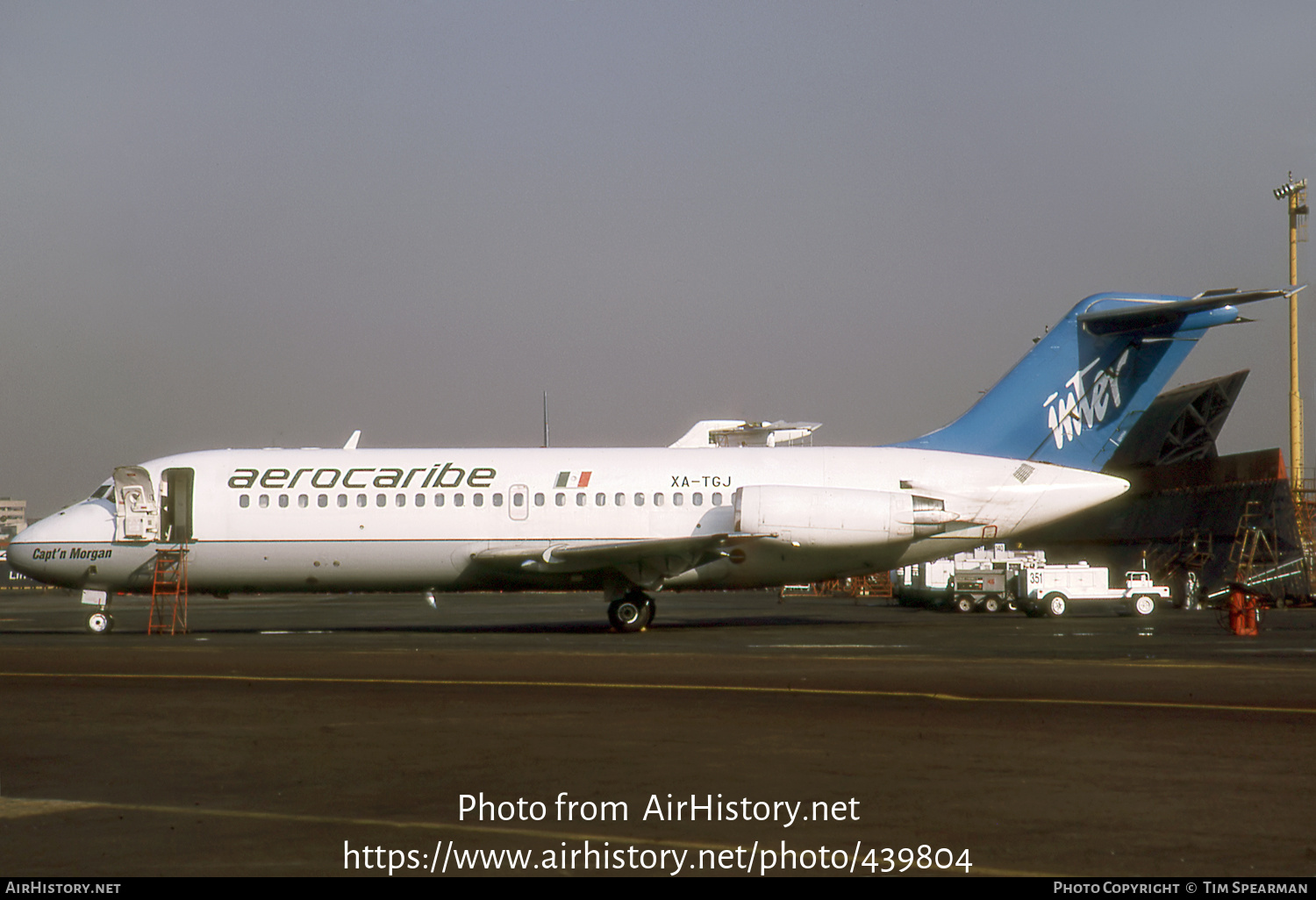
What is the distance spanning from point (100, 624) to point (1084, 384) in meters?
23.9

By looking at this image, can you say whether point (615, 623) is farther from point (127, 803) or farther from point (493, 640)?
point (127, 803)

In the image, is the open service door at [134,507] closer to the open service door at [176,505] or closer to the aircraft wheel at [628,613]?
the open service door at [176,505]

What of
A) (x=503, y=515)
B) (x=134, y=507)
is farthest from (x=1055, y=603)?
(x=134, y=507)

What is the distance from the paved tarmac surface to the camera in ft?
23.7

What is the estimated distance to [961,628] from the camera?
29781mm

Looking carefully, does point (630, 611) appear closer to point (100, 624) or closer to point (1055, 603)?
point (100, 624)

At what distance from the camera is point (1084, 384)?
1166 inches

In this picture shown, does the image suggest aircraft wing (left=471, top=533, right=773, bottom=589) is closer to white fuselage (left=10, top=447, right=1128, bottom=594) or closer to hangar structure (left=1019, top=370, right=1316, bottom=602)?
white fuselage (left=10, top=447, right=1128, bottom=594)

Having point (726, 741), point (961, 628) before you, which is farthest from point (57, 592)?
point (726, 741)

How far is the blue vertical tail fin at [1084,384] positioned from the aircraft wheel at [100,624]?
2064 cm

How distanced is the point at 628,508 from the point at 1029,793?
2048 cm

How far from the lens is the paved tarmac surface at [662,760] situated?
7.23m

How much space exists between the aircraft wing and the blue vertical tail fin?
22.5 ft
